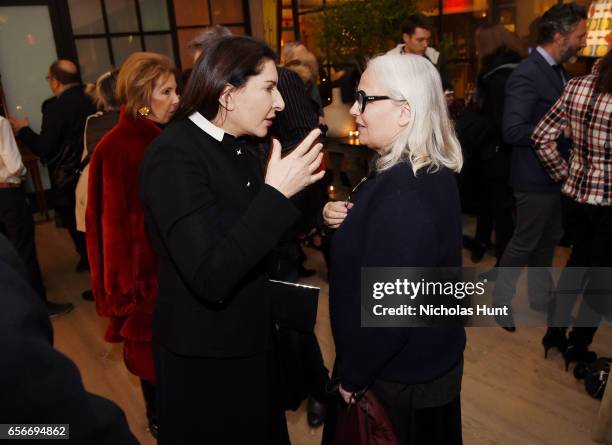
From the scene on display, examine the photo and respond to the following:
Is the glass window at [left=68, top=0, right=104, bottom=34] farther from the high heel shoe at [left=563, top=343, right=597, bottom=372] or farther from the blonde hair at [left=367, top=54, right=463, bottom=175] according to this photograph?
the high heel shoe at [left=563, top=343, right=597, bottom=372]

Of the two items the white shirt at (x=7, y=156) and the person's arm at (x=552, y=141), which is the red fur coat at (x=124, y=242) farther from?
the person's arm at (x=552, y=141)

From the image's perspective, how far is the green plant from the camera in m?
4.30

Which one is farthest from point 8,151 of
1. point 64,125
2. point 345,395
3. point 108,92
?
point 345,395

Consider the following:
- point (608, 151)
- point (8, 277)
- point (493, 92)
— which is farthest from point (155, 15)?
point (8, 277)

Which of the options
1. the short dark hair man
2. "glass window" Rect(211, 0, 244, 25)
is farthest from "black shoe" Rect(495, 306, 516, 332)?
"glass window" Rect(211, 0, 244, 25)

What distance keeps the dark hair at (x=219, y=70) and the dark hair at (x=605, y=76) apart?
1.57 metres

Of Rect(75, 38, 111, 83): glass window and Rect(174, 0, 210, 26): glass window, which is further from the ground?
Rect(174, 0, 210, 26): glass window

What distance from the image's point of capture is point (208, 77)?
1.35m

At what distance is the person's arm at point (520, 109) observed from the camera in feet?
8.91

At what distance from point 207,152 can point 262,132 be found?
0.19 m

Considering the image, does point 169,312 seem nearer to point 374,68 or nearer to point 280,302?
point 280,302

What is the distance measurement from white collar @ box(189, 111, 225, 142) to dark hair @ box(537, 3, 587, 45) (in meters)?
2.11

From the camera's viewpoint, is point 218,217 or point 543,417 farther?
point 543,417

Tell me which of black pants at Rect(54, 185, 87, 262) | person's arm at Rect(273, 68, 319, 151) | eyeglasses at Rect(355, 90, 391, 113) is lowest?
black pants at Rect(54, 185, 87, 262)
